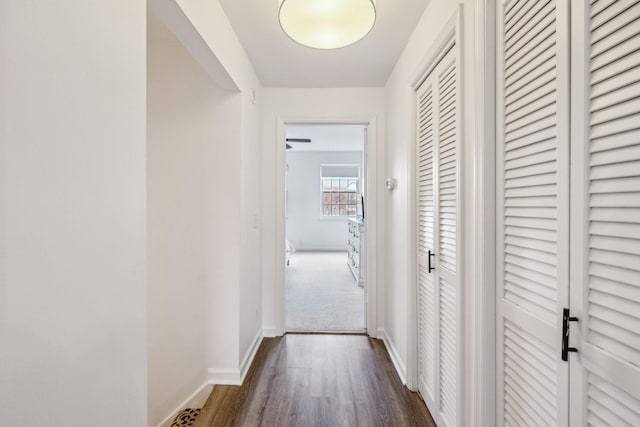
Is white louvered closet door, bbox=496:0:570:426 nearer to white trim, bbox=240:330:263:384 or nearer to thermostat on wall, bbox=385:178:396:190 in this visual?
thermostat on wall, bbox=385:178:396:190

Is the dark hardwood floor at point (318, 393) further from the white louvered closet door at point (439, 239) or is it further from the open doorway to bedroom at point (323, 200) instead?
the open doorway to bedroom at point (323, 200)

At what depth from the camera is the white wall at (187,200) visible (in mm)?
2408

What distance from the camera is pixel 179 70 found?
2.44 m

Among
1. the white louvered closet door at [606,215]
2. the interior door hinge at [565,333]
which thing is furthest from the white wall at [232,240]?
the interior door hinge at [565,333]

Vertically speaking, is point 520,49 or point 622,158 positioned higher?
point 520,49

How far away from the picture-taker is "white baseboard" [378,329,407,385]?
242cm

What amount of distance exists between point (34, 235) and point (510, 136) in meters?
1.43

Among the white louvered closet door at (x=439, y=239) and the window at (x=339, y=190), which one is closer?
the white louvered closet door at (x=439, y=239)

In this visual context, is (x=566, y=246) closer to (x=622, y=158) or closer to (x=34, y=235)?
(x=622, y=158)

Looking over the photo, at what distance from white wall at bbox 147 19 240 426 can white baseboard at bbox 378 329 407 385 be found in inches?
49.8

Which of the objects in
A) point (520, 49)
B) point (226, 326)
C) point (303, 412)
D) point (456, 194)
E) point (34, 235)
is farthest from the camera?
point (226, 326)

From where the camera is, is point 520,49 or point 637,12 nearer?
point 637,12

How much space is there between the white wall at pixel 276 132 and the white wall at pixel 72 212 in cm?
Result: 214

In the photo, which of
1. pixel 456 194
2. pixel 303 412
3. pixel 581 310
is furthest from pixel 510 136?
pixel 303 412
